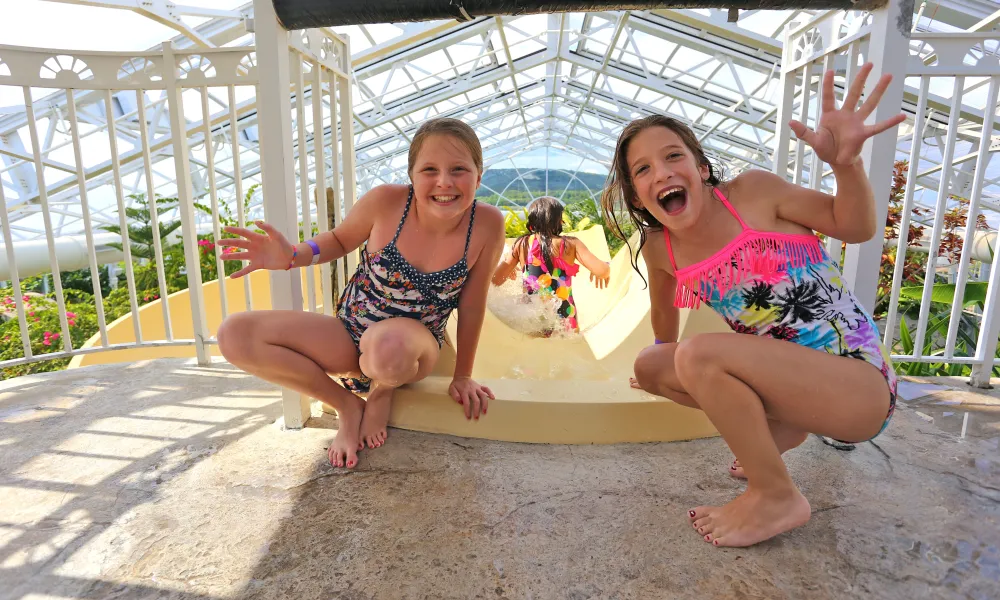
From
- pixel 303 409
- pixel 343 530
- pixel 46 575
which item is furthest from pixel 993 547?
pixel 46 575

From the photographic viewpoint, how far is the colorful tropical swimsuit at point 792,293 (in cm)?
127

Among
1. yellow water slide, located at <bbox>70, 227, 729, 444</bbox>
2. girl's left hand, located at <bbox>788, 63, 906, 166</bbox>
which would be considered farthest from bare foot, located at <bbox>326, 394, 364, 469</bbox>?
girl's left hand, located at <bbox>788, 63, 906, 166</bbox>

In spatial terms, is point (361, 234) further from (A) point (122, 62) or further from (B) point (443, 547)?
(A) point (122, 62)

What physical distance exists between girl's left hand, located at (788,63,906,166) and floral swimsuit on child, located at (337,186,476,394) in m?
0.93

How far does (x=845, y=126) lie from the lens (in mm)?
1188

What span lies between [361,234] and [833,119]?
1.29 m

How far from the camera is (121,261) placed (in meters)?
9.25

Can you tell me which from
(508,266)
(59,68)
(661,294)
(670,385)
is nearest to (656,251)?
(661,294)

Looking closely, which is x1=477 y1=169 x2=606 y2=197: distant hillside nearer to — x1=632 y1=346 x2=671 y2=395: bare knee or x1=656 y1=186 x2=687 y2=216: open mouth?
x1=632 y1=346 x2=671 y2=395: bare knee

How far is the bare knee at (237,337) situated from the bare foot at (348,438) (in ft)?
1.10

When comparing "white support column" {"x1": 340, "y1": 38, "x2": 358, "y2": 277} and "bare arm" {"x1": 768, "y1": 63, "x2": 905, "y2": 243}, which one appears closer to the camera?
"bare arm" {"x1": 768, "y1": 63, "x2": 905, "y2": 243}

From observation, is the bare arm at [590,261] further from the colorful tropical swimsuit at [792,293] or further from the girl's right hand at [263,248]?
the girl's right hand at [263,248]

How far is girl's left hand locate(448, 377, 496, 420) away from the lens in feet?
5.58

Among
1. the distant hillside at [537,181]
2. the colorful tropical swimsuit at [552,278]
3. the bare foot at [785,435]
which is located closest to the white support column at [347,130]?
the colorful tropical swimsuit at [552,278]
